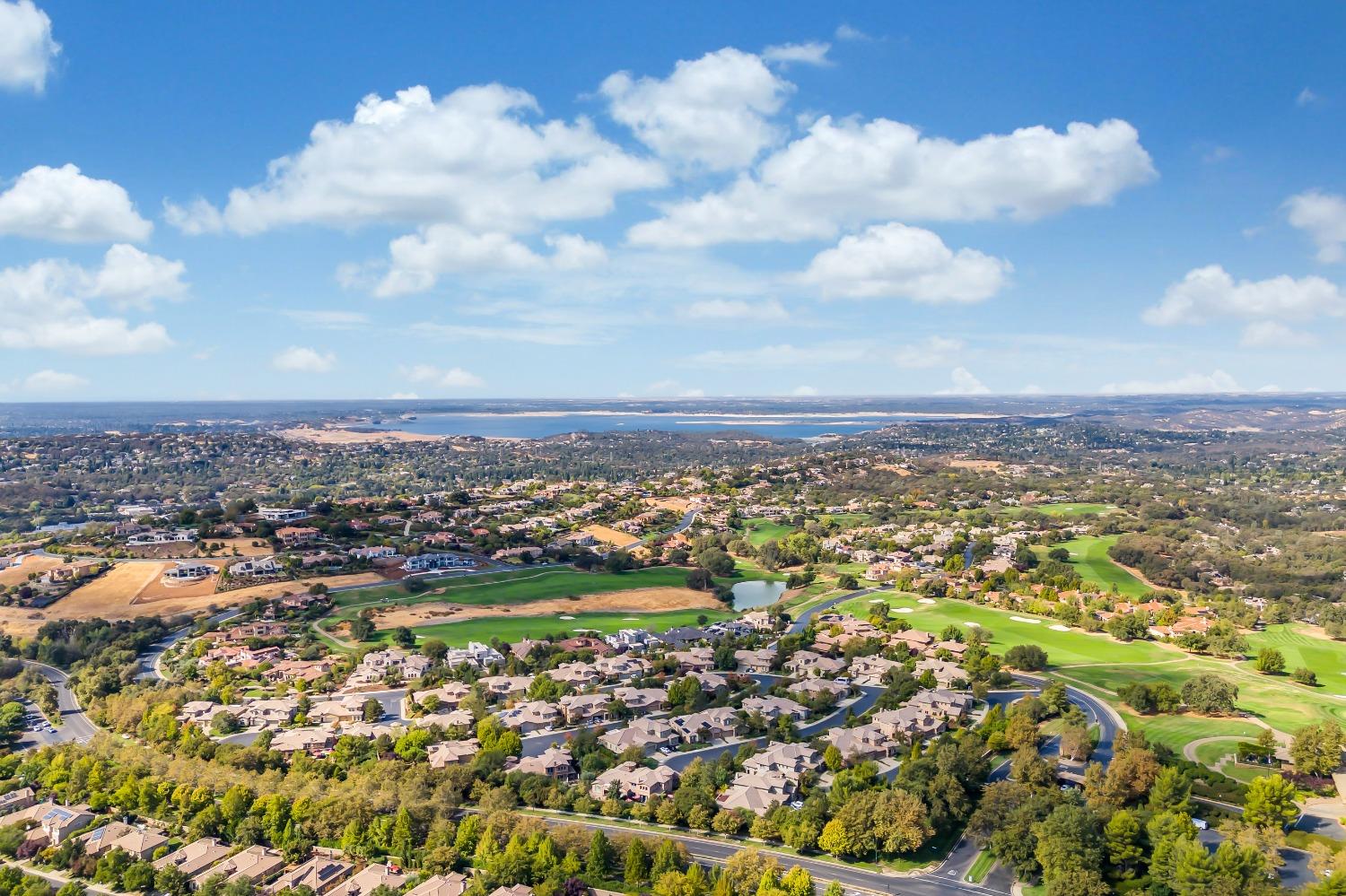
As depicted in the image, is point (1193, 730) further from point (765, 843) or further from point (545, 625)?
point (545, 625)

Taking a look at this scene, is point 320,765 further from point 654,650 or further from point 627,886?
point 654,650

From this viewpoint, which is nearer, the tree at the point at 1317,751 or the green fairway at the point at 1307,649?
the tree at the point at 1317,751

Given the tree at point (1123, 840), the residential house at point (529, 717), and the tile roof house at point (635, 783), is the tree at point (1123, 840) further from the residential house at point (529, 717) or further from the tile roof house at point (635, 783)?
the residential house at point (529, 717)

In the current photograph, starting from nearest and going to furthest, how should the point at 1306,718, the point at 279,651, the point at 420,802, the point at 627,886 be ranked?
the point at 627,886 → the point at 420,802 → the point at 1306,718 → the point at 279,651

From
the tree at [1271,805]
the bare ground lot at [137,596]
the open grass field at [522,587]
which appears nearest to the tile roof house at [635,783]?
the tree at [1271,805]

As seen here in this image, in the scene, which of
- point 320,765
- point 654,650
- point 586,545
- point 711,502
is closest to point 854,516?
point 711,502

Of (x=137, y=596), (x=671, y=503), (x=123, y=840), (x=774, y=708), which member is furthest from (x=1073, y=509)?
(x=123, y=840)
